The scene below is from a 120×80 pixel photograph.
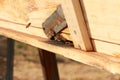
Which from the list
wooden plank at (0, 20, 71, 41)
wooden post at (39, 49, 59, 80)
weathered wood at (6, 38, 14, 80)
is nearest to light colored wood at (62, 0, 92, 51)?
wooden plank at (0, 20, 71, 41)

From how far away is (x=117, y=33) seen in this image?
57.5 inches

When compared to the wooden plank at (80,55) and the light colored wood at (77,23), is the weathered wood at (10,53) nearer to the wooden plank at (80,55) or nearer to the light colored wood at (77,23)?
the wooden plank at (80,55)

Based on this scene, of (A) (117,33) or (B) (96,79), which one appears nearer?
(A) (117,33)

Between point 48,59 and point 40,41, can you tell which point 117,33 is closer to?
point 40,41

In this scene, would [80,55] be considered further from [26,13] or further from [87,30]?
[26,13]

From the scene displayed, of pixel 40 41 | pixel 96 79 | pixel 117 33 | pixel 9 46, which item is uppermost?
pixel 117 33

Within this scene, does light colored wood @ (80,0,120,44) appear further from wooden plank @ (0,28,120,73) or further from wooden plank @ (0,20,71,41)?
wooden plank @ (0,20,71,41)

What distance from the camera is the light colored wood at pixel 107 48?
150cm

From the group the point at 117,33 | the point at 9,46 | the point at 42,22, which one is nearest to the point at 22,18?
the point at 42,22

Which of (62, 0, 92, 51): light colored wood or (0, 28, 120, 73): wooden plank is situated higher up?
(62, 0, 92, 51): light colored wood

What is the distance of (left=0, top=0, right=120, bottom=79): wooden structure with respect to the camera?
1463mm

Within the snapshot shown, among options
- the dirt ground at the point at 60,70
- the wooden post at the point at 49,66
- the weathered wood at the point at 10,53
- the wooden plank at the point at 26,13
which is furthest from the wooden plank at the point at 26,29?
the dirt ground at the point at 60,70

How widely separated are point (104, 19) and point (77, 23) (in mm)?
149

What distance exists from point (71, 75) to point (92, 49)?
230 inches
